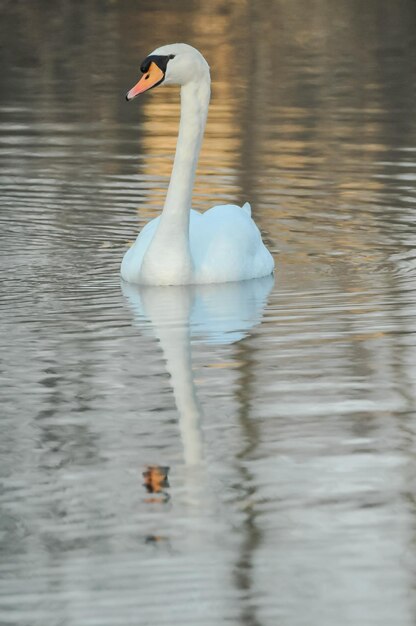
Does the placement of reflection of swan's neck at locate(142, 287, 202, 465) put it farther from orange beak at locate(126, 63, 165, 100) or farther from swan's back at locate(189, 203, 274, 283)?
orange beak at locate(126, 63, 165, 100)

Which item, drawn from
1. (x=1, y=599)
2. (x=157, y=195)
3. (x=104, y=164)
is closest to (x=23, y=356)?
(x=1, y=599)

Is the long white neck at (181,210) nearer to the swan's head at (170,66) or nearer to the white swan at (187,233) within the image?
the white swan at (187,233)

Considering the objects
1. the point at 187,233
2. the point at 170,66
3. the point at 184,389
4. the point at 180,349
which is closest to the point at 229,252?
the point at 187,233

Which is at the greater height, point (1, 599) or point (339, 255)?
point (1, 599)

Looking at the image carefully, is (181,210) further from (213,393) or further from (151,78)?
(213,393)

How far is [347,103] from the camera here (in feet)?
72.8

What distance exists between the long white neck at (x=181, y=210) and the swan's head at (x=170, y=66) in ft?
0.39

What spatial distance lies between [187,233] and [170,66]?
0.96 m

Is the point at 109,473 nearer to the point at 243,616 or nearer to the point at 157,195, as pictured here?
the point at 243,616

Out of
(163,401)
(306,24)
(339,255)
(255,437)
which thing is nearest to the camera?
(255,437)

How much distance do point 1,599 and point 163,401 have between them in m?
2.51

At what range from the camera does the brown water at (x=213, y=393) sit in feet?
18.4

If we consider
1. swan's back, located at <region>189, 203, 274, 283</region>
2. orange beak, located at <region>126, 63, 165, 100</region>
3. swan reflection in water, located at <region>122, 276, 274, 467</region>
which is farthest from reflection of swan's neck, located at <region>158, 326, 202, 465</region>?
orange beak, located at <region>126, 63, 165, 100</region>

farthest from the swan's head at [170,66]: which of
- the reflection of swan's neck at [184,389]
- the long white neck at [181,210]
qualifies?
the reflection of swan's neck at [184,389]
